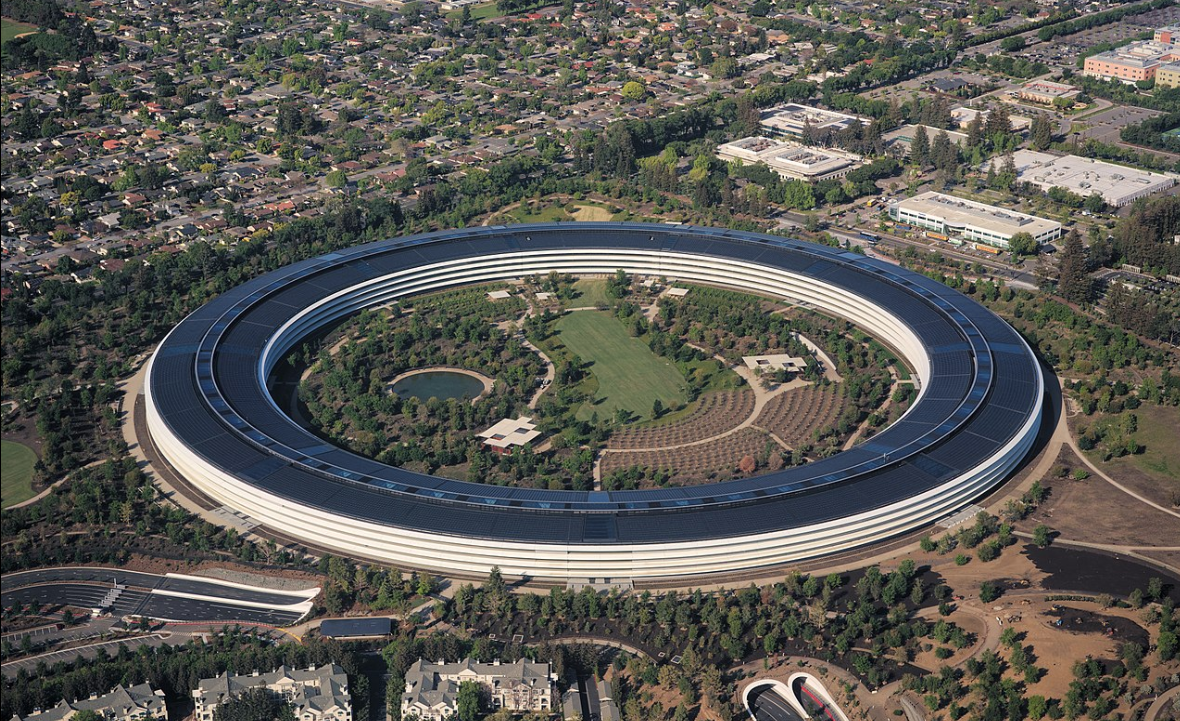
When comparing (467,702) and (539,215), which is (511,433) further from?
(539,215)

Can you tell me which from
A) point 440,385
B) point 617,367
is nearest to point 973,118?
point 617,367

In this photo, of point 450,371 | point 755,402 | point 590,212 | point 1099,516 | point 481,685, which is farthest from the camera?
point 590,212

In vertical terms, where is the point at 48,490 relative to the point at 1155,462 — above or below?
above

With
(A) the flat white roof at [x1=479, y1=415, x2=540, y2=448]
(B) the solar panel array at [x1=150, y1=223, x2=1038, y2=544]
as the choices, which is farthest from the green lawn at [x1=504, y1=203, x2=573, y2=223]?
(A) the flat white roof at [x1=479, y1=415, x2=540, y2=448]

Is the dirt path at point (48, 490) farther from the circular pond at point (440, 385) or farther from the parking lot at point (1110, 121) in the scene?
the parking lot at point (1110, 121)

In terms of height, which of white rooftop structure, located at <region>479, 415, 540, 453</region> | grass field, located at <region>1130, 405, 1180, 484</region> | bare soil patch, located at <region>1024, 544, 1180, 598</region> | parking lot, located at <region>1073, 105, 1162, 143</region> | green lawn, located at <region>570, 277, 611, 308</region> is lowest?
parking lot, located at <region>1073, 105, 1162, 143</region>

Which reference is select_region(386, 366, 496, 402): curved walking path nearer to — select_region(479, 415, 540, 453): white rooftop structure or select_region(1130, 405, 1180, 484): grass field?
select_region(479, 415, 540, 453): white rooftop structure
